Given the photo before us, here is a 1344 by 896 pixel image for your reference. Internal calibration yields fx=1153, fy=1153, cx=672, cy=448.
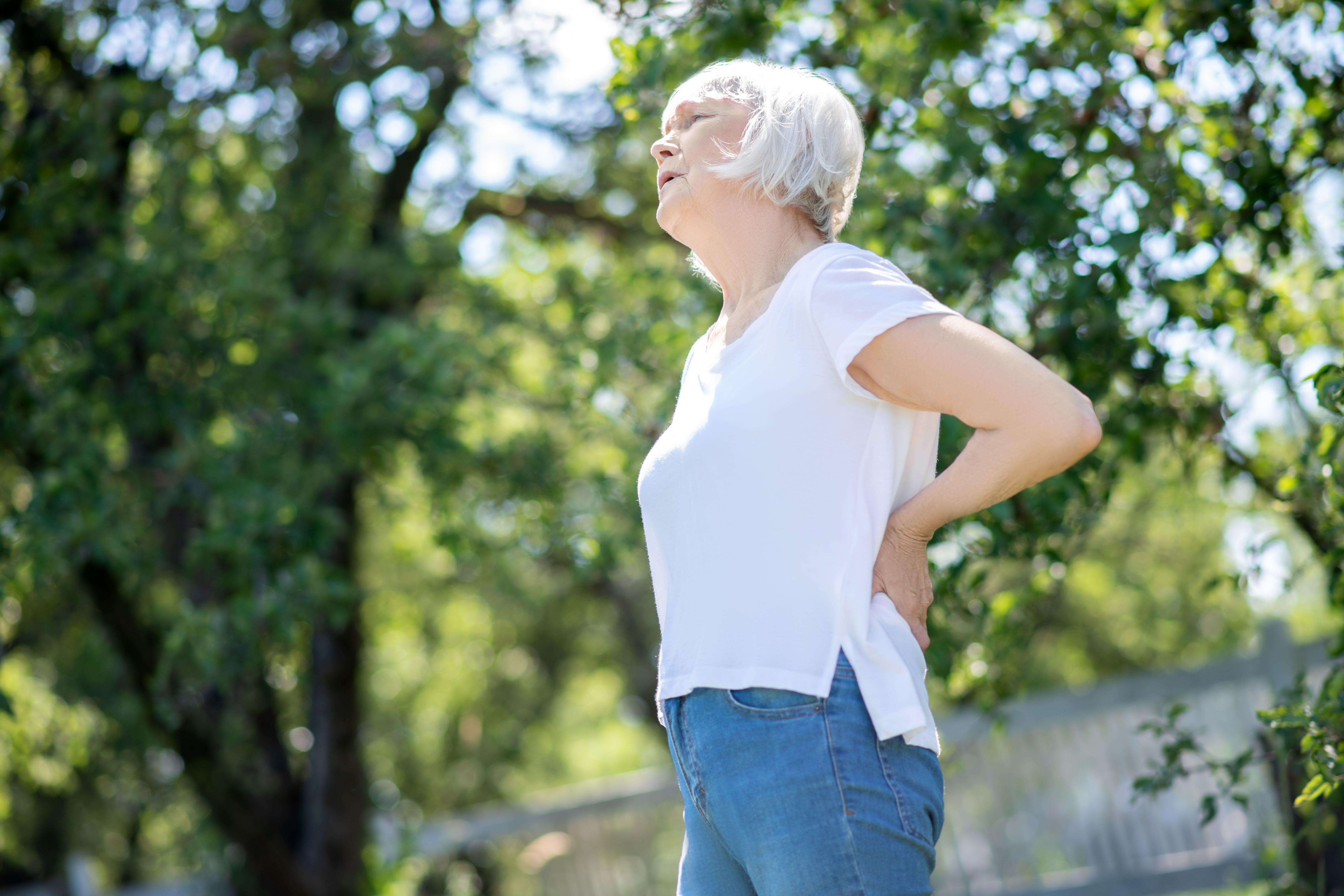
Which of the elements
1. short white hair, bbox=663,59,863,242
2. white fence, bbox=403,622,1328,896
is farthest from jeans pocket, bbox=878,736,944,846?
white fence, bbox=403,622,1328,896

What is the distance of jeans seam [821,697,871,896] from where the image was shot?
120cm

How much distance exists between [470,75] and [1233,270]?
11.8 feet

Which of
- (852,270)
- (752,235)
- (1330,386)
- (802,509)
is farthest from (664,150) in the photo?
(1330,386)

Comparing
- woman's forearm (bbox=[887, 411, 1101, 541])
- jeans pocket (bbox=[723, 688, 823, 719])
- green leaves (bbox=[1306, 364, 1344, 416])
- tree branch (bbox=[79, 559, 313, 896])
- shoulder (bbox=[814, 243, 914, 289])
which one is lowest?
tree branch (bbox=[79, 559, 313, 896])

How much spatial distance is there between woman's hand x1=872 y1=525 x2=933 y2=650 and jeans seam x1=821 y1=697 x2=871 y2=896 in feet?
0.65

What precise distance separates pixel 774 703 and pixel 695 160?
2.36ft

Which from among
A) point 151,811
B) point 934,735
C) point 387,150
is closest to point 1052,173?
point 934,735

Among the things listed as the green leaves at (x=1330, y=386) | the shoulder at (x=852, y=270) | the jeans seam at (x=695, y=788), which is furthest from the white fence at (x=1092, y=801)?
the shoulder at (x=852, y=270)

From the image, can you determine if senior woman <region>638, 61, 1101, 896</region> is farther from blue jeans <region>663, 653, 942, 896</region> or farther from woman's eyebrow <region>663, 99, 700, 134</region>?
woman's eyebrow <region>663, 99, 700, 134</region>

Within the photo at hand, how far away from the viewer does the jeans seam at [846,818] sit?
1198mm

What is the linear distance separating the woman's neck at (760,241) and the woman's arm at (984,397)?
0.25 meters

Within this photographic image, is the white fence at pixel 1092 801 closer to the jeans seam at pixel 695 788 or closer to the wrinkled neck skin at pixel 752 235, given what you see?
the jeans seam at pixel 695 788

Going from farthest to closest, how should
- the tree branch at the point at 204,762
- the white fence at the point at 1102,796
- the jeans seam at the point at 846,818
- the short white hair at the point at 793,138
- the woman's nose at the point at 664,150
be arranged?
1. the white fence at the point at 1102,796
2. the tree branch at the point at 204,762
3. the woman's nose at the point at 664,150
4. the short white hair at the point at 793,138
5. the jeans seam at the point at 846,818

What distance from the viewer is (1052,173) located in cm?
270
